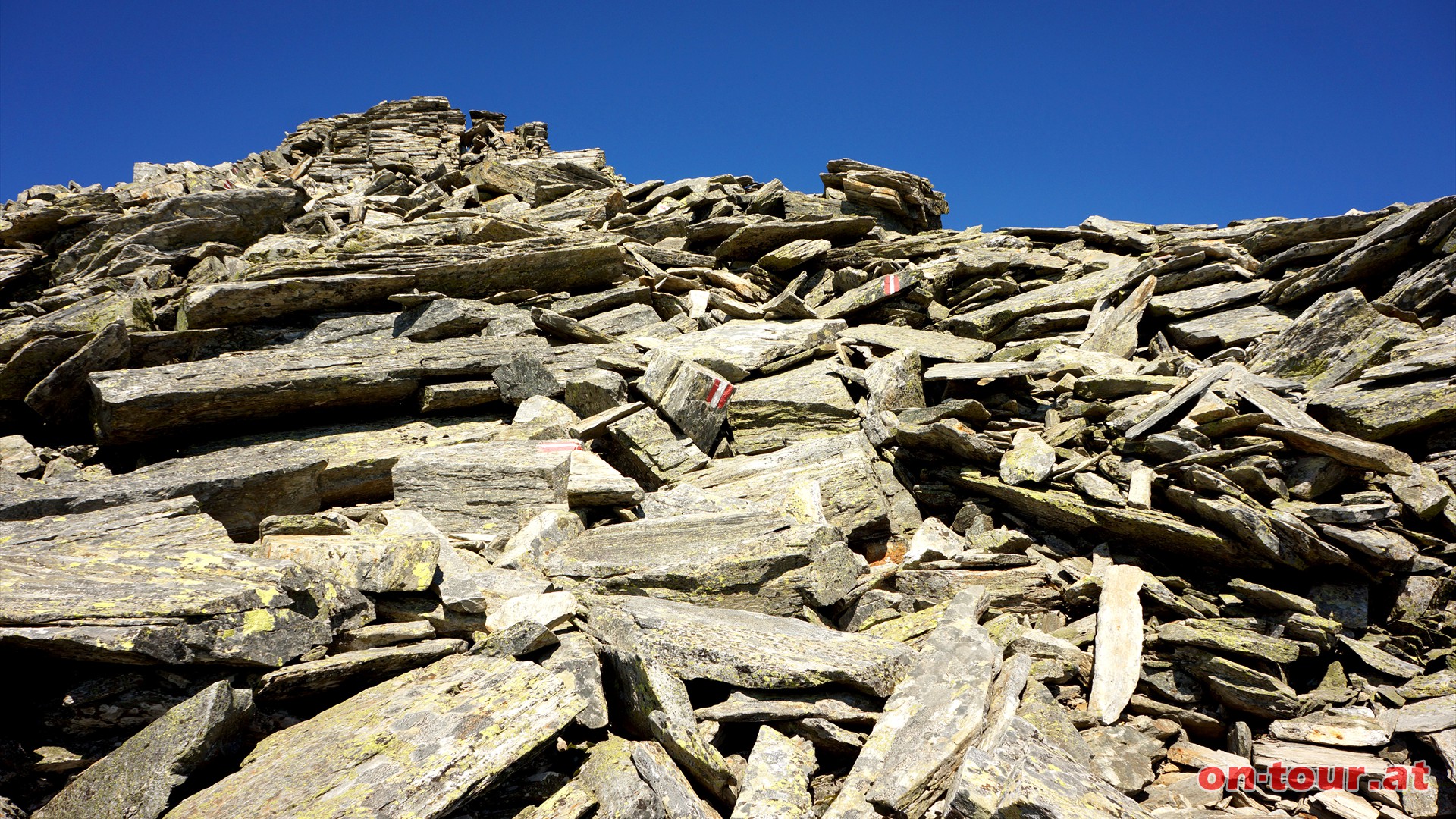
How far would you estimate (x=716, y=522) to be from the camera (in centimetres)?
985

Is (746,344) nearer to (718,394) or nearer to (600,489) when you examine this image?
(718,394)

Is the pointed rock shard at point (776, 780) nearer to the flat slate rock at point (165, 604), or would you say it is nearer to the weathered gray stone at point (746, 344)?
the flat slate rock at point (165, 604)

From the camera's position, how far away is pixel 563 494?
11.4 metres

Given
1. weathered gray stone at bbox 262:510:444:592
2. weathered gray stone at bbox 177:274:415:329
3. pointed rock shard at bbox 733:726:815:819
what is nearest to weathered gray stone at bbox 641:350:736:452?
weathered gray stone at bbox 262:510:444:592

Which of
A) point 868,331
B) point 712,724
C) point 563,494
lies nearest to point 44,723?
point 712,724

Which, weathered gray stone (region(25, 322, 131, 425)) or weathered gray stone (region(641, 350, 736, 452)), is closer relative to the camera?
weathered gray stone (region(25, 322, 131, 425))

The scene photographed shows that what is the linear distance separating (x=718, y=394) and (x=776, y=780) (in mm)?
8105

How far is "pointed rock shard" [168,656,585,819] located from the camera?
16.8 ft

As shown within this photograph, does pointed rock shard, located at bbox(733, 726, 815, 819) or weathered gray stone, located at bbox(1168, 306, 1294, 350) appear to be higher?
weathered gray stone, located at bbox(1168, 306, 1294, 350)

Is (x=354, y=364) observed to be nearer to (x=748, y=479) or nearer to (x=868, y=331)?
(x=748, y=479)

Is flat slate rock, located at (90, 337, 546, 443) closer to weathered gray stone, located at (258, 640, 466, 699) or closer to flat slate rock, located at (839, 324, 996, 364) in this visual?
flat slate rock, located at (839, 324, 996, 364)

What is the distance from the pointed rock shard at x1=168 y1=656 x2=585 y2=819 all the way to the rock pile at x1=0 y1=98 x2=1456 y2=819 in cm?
4

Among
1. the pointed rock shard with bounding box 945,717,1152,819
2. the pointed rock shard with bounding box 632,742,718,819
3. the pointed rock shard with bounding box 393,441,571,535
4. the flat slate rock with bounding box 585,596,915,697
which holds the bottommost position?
the pointed rock shard with bounding box 632,742,718,819

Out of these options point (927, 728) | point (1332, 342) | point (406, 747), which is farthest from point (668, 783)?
point (1332, 342)
